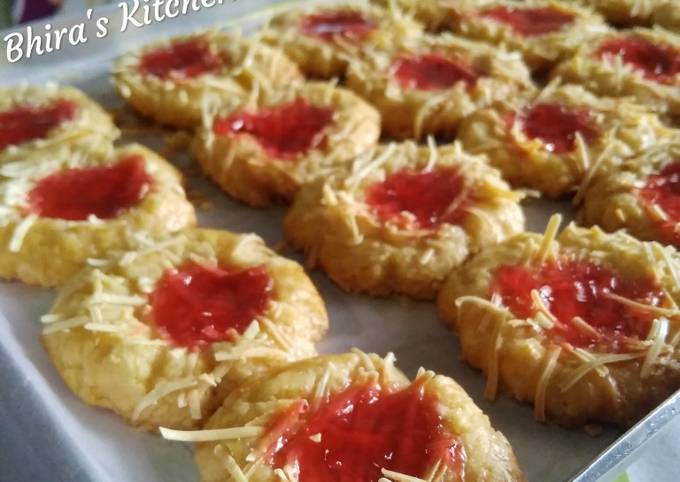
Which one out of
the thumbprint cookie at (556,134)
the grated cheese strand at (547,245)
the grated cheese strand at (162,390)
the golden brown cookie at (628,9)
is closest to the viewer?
the grated cheese strand at (162,390)

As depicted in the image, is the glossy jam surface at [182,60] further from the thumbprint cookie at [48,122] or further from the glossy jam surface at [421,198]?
the glossy jam surface at [421,198]

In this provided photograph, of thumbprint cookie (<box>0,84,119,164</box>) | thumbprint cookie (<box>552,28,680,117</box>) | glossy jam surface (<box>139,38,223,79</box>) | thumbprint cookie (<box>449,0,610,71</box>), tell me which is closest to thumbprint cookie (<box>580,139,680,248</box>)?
thumbprint cookie (<box>552,28,680,117</box>)

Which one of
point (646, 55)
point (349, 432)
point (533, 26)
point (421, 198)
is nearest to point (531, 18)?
point (533, 26)

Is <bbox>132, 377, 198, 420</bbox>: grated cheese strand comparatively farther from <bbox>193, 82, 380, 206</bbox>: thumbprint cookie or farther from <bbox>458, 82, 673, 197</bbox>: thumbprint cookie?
<bbox>458, 82, 673, 197</bbox>: thumbprint cookie

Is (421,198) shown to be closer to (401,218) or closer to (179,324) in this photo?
(401,218)

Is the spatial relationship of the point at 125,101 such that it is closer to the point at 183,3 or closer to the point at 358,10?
the point at 183,3

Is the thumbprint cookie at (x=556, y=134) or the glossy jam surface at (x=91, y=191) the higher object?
the thumbprint cookie at (x=556, y=134)

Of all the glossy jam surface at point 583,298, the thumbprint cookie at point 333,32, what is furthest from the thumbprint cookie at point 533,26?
the glossy jam surface at point 583,298
